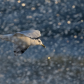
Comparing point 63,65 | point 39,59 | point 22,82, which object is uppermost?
point 22,82

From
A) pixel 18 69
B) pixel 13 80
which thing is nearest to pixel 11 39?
pixel 13 80

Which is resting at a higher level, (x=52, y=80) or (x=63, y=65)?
(x=52, y=80)

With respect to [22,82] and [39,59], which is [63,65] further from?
[22,82]

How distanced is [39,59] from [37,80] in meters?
7.00

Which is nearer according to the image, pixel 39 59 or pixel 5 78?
pixel 5 78

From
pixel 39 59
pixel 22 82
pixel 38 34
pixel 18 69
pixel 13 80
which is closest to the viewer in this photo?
pixel 38 34

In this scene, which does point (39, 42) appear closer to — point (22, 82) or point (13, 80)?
point (22, 82)

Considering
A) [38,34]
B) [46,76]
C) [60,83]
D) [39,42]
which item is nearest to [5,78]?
[46,76]

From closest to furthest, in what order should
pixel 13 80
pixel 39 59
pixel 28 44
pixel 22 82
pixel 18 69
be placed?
pixel 28 44 < pixel 22 82 < pixel 13 80 < pixel 18 69 < pixel 39 59

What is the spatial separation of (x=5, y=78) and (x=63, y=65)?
46.8 feet

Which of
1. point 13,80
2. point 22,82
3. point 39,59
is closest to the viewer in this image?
point 22,82

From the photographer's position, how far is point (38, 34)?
10578mm

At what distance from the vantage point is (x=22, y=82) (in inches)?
869

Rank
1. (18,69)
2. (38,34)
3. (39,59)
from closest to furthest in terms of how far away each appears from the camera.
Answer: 1. (38,34)
2. (18,69)
3. (39,59)
